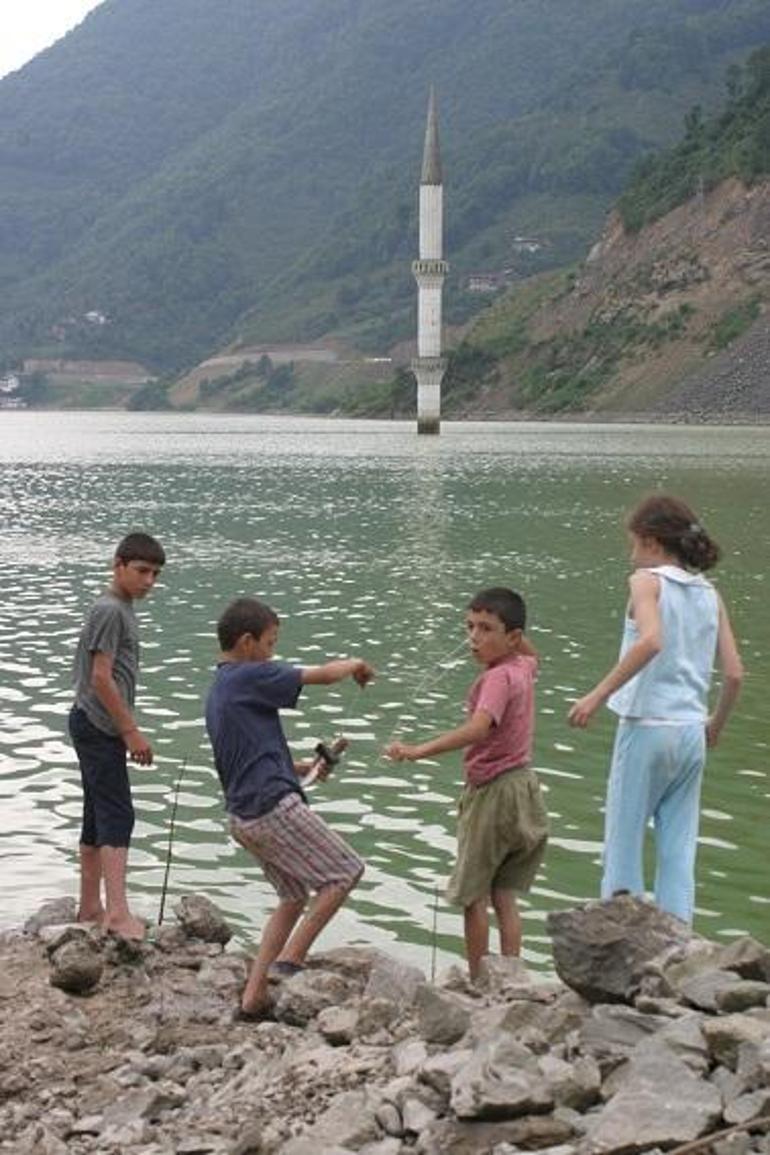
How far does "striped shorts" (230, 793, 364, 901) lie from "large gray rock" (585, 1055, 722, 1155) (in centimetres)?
184

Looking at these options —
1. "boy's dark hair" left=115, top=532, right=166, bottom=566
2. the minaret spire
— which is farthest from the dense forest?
"boy's dark hair" left=115, top=532, right=166, bottom=566

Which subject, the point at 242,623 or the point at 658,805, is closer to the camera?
the point at 242,623

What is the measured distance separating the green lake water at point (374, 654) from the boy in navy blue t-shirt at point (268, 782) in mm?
1478

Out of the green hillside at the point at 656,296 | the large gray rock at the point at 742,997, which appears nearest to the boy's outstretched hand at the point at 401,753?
the large gray rock at the point at 742,997

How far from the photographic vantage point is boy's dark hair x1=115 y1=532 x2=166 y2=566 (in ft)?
22.8

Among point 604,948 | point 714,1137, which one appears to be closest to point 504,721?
point 604,948

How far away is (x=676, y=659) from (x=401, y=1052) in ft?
5.89

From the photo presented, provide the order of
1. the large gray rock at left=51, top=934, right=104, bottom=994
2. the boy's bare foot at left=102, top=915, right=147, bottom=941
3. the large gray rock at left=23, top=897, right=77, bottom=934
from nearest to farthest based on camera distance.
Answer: the large gray rock at left=51, top=934, right=104, bottom=994 < the boy's bare foot at left=102, top=915, right=147, bottom=941 < the large gray rock at left=23, top=897, right=77, bottom=934

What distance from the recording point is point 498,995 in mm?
5809

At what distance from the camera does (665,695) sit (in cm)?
625

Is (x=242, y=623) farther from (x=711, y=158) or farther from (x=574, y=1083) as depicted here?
(x=711, y=158)

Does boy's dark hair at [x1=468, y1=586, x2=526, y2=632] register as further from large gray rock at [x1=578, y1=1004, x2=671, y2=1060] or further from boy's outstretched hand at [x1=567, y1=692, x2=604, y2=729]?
large gray rock at [x1=578, y1=1004, x2=671, y2=1060]

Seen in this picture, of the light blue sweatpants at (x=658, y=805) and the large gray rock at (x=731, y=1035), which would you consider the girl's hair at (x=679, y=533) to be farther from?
the large gray rock at (x=731, y=1035)

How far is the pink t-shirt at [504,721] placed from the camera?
6344mm
